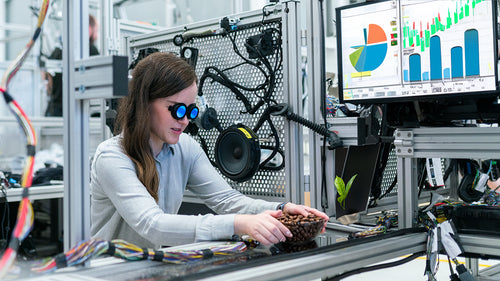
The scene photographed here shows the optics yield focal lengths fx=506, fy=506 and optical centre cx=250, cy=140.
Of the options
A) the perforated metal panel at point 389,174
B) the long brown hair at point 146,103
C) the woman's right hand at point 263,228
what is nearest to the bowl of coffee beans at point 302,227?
the woman's right hand at point 263,228

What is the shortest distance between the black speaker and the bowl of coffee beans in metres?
0.58

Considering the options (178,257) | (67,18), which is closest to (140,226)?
(178,257)

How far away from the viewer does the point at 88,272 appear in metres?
0.78

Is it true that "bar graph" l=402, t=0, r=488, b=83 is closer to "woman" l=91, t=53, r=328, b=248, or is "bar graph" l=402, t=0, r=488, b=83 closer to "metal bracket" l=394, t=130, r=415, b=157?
"metal bracket" l=394, t=130, r=415, b=157

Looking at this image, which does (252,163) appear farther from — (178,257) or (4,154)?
(4,154)

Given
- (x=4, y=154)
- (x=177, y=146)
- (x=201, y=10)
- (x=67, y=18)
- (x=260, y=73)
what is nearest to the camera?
(x=67, y=18)

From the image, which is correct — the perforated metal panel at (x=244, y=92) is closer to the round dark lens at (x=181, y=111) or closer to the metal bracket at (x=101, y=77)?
the round dark lens at (x=181, y=111)

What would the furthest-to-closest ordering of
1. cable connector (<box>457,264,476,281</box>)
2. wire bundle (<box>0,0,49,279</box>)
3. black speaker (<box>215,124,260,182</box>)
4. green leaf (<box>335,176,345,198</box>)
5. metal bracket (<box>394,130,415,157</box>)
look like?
1. black speaker (<box>215,124,260,182</box>)
2. green leaf (<box>335,176,345,198</box>)
3. metal bracket (<box>394,130,415,157</box>)
4. cable connector (<box>457,264,476,281</box>)
5. wire bundle (<box>0,0,49,279</box>)

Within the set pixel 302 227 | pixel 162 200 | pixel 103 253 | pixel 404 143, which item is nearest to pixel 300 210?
pixel 302 227

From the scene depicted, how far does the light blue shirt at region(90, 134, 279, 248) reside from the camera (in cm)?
109

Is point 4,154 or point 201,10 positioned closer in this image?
point 4,154

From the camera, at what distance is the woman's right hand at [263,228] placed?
1.03 m

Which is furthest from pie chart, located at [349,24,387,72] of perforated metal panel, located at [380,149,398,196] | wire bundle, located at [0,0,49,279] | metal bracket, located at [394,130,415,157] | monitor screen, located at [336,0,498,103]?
wire bundle, located at [0,0,49,279]

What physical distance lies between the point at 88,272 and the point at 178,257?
15 centimetres
